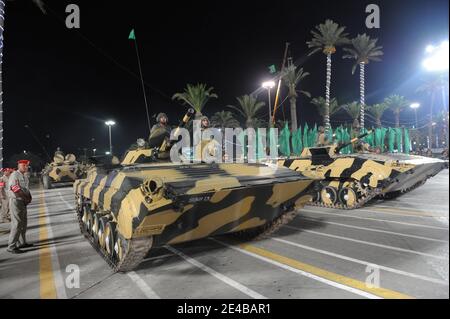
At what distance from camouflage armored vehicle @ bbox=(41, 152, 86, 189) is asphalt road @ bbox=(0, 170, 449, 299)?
616 inches

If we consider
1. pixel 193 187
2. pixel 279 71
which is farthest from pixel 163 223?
pixel 279 71

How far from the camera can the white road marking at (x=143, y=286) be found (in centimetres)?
439

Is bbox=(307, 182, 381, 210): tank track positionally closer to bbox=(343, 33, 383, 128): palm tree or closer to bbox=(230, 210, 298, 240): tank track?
bbox=(230, 210, 298, 240): tank track

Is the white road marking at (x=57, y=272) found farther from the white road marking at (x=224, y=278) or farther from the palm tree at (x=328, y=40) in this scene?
the palm tree at (x=328, y=40)

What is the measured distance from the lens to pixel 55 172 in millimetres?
22953

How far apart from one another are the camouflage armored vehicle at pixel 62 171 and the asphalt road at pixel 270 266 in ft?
51.4

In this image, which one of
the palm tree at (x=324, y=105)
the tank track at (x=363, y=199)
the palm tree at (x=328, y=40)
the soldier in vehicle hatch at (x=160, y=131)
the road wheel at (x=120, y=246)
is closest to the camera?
the road wheel at (x=120, y=246)

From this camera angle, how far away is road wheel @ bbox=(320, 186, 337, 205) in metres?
11.4

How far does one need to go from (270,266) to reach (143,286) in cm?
191

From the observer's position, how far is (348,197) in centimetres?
1098

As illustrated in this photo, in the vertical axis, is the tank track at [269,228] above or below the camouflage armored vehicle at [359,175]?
below

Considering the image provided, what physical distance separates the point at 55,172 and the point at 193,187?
68.3 feet

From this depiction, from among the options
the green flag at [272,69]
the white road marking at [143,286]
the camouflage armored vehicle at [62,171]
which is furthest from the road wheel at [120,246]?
the green flag at [272,69]

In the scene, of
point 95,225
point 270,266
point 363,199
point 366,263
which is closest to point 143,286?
point 270,266
